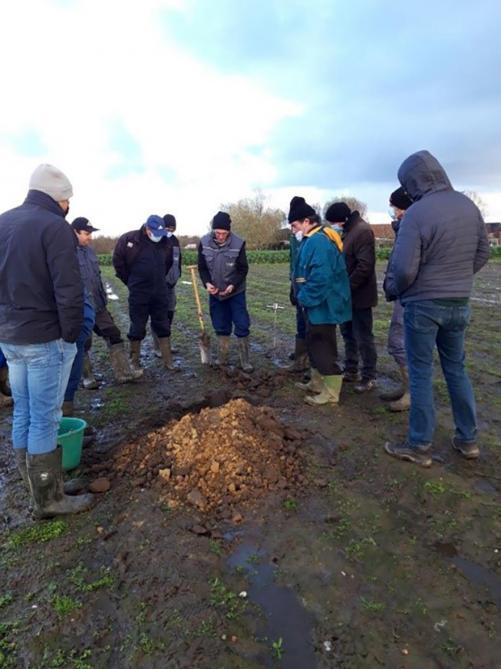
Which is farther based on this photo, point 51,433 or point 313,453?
point 313,453

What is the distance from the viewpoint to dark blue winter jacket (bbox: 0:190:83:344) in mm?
2998

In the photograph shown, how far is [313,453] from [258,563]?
1440 millimetres

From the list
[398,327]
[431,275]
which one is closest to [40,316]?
[431,275]

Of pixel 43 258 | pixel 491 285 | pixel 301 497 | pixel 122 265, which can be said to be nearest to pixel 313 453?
pixel 301 497

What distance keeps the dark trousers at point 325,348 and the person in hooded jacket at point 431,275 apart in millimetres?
1334

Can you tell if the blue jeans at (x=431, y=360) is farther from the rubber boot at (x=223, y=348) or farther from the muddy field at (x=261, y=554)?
the rubber boot at (x=223, y=348)

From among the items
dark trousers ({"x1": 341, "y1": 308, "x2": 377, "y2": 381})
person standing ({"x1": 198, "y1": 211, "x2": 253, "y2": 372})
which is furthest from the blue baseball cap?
dark trousers ({"x1": 341, "y1": 308, "x2": 377, "y2": 381})

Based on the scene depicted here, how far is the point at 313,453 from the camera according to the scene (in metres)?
4.16

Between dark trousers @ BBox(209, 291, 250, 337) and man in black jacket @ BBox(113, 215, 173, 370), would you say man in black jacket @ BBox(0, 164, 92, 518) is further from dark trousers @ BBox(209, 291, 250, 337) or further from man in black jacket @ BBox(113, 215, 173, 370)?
dark trousers @ BBox(209, 291, 250, 337)

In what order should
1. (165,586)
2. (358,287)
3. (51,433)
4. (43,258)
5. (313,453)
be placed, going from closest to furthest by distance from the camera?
1. (165,586)
2. (43,258)
3. (51,433)
4. (313,453)
5. (358,287)

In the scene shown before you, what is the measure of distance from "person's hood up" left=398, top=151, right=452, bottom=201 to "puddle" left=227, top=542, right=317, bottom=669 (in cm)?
280

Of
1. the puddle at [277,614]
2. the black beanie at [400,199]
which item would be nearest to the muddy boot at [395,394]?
the black beanie at [400,199]

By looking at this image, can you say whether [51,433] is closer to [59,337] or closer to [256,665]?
[59,337]

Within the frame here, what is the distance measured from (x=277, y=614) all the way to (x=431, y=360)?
7.10ft
